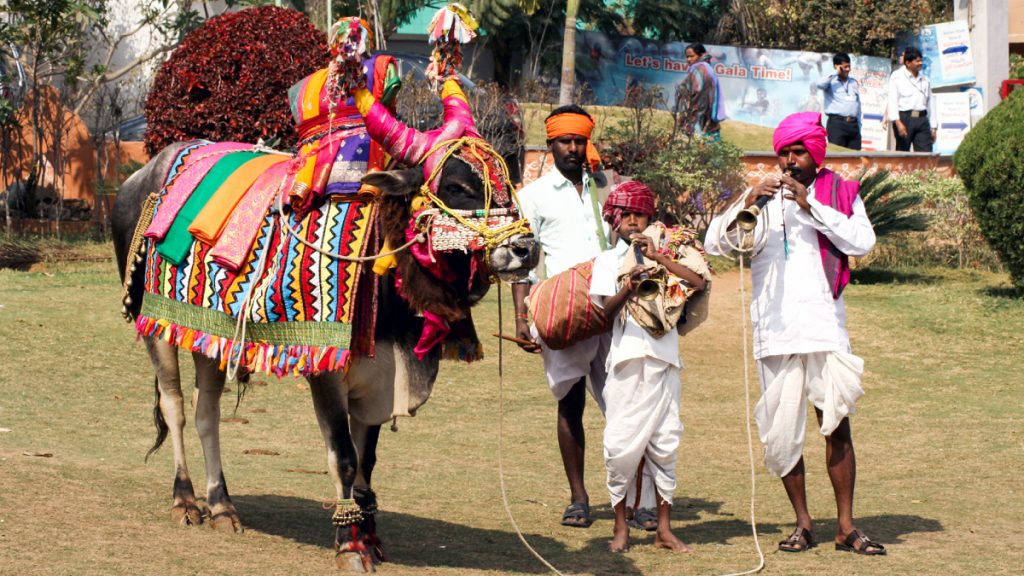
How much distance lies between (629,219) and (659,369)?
71 centimetres

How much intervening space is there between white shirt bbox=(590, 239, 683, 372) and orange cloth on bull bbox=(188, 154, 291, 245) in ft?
5.49

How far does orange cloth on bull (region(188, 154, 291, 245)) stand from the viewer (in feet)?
22.5

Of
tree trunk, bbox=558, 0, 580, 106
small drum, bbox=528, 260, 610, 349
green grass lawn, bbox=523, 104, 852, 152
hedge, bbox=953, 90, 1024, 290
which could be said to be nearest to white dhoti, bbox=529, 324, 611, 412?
small drum, bbox=528, 260, 610, 349

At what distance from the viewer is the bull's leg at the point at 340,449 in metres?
6.43

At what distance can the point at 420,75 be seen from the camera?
21984mm

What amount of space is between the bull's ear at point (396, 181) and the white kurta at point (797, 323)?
1.49m

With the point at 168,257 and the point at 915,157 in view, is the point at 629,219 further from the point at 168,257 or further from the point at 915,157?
the point at 915,157

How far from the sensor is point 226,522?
23.6 ft

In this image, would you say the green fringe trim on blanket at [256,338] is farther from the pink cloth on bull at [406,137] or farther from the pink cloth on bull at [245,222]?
the pink cloth on bull at [406,137]

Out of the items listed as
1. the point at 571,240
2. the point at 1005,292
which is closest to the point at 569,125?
the point at 571,240

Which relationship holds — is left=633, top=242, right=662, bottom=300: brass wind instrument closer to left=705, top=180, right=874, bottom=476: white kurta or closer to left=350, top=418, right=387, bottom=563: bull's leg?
left=705, top=180, right=874, bottom=476: white kurta

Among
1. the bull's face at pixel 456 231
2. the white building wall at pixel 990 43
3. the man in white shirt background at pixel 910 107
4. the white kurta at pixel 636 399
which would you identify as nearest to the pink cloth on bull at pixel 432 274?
the bull's face at pixel 456 231

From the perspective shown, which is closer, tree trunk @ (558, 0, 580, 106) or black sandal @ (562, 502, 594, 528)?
black sandal @ (562, 502, 594, 528)

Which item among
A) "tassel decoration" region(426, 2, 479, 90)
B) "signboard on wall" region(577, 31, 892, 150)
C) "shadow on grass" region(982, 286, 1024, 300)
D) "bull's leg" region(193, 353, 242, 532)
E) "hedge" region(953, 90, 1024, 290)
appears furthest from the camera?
"signboard on wall" region(577, 31, 892, 150)
